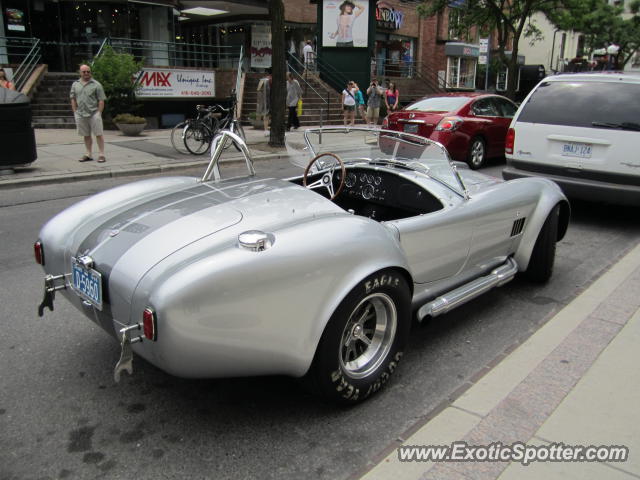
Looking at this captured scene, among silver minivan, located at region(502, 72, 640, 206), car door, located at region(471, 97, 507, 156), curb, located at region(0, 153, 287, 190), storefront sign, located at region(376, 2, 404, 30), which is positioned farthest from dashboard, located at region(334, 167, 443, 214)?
storefront sign, located at region(376, 2, 404, 30)

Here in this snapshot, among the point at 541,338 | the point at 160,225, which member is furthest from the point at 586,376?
the point at 160,225

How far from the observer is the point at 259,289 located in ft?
7.84

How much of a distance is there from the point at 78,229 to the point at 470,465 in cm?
230

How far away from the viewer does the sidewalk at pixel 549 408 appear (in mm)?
2471

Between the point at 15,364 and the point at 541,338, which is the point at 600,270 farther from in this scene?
the point at 15,364

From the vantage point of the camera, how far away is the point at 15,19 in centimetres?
1975

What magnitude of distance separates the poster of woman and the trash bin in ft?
50.9

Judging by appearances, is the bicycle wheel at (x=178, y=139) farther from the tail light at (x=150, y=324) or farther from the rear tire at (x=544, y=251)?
the tail light at (x=150, y=324)

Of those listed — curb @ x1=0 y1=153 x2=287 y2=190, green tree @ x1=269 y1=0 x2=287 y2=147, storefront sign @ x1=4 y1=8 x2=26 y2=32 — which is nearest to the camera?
curb @ x1=0 y1=153 x2=287 y2=190

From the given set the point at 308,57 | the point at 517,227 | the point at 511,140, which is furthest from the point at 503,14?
the point at 517,227

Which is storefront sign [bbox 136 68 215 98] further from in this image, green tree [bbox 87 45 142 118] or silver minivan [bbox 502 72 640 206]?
silver minivan [bbox 502 72 640 206]

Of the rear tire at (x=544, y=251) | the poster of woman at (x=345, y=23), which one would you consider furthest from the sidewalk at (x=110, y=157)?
the poster of woman at (x=345, y=23)

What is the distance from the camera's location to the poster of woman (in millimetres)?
22422

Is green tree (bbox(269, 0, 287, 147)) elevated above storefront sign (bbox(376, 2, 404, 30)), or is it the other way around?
storefront sign (bbox(376, 2, 404, 30))
